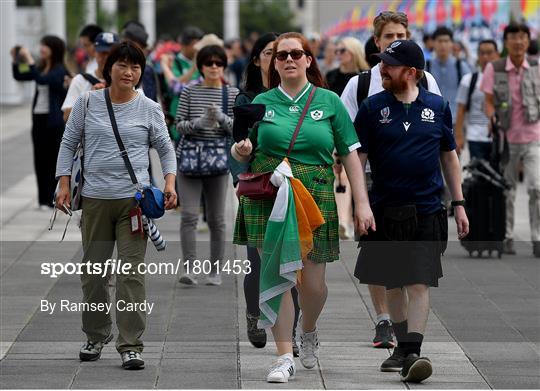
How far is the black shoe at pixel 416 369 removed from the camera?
7328 mm

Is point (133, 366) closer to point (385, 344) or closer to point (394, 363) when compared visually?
point (394, 363)

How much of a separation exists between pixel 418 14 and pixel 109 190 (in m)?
44.1

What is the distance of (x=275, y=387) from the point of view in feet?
23.8

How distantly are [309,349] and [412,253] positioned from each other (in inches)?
27.5

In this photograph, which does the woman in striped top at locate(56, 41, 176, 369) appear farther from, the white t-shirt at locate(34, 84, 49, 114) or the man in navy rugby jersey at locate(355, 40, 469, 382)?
the white t-shirt at locate(34, 84, 49, 114)

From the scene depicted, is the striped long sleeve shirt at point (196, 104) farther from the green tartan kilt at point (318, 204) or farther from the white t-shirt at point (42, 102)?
the white t-shirt at point (42, 102)

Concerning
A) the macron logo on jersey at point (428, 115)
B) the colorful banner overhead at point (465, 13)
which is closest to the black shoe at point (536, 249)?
the macron logo on jersey at point (428, 115)

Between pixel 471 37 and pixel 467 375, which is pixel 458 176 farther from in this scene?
pixel 471 37

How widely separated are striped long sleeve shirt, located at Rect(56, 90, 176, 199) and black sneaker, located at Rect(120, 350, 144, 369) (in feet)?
2.68

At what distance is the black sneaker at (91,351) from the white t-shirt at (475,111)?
6590 mm

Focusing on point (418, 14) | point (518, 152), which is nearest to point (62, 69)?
point (518, 152)

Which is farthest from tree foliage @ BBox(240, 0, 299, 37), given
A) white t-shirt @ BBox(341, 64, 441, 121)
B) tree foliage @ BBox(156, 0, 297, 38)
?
white t-shirt @ BBox(341, 64, 441, 121)

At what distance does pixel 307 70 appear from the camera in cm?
786

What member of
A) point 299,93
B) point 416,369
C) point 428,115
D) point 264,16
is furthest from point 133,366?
point 264,16
